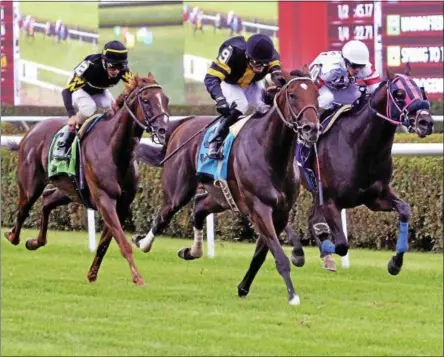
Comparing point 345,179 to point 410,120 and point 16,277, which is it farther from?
point 16,277

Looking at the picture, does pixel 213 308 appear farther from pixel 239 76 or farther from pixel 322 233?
pixel 239 76

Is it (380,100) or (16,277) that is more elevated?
(380,100)

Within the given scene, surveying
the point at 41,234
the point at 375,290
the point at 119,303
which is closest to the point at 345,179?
the point at 375,290

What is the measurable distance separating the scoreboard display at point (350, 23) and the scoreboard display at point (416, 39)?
180mm

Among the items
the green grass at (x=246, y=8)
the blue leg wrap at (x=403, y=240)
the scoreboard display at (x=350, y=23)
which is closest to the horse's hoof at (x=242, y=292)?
the blue leg wrap at (x=403, y=240)

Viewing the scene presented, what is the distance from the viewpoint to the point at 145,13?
20.9m

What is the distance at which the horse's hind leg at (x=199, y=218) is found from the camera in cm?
955

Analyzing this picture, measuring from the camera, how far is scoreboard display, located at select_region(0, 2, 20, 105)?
20.7 meters

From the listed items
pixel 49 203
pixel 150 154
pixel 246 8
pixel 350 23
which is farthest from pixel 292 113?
pixel 246 8

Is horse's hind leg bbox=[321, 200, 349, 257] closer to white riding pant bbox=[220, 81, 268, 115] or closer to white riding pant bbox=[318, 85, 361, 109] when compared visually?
white riding pant bbox=[318, 85, 361, 109]

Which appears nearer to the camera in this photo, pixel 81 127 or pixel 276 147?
pixel 276 147

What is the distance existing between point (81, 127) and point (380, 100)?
2.14 metres

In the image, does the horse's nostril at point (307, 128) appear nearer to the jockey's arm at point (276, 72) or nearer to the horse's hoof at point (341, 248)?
the jockey's arm at point (276, 72)

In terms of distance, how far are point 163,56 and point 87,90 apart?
1087 cm
